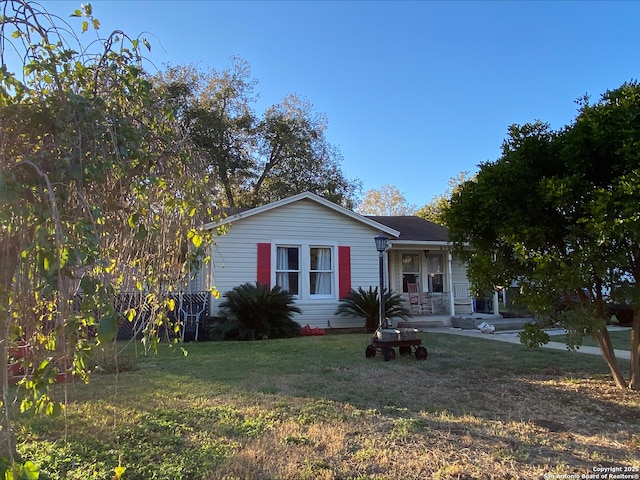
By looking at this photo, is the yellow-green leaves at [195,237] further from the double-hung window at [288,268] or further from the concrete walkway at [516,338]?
the double-hung window at [288,268]

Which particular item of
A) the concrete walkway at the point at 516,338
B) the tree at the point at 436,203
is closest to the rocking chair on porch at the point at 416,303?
the concrete walkway at the point at 516,338

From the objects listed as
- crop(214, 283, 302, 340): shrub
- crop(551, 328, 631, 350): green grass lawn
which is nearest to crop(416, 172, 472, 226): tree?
Answer: crop(551, 328, 631, 350): green grass lawn

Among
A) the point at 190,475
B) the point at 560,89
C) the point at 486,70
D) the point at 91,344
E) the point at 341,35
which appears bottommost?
the point at 190,475

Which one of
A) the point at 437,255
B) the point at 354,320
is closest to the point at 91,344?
the point at 354,320

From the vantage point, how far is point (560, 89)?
10.0m

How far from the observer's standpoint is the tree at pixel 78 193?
1.75 m

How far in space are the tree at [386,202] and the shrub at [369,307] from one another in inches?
1533

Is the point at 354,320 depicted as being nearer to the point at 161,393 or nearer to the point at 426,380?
the point at 426,380

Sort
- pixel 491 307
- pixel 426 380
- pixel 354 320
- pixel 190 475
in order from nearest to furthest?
1. pixel 190 475
2. pixel 426 380
3. pixel 354 320
4. pixel 491 307

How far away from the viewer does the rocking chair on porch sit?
15.5 metres

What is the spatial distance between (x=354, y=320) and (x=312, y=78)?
7.93 m

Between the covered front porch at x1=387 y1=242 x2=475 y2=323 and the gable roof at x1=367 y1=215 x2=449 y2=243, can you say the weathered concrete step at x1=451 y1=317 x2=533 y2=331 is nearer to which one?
the covered front porch at x1=387 y1=242 x2=475 y2=323

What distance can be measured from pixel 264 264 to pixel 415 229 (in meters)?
6.53

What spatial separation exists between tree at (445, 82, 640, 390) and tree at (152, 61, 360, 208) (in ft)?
65.9
